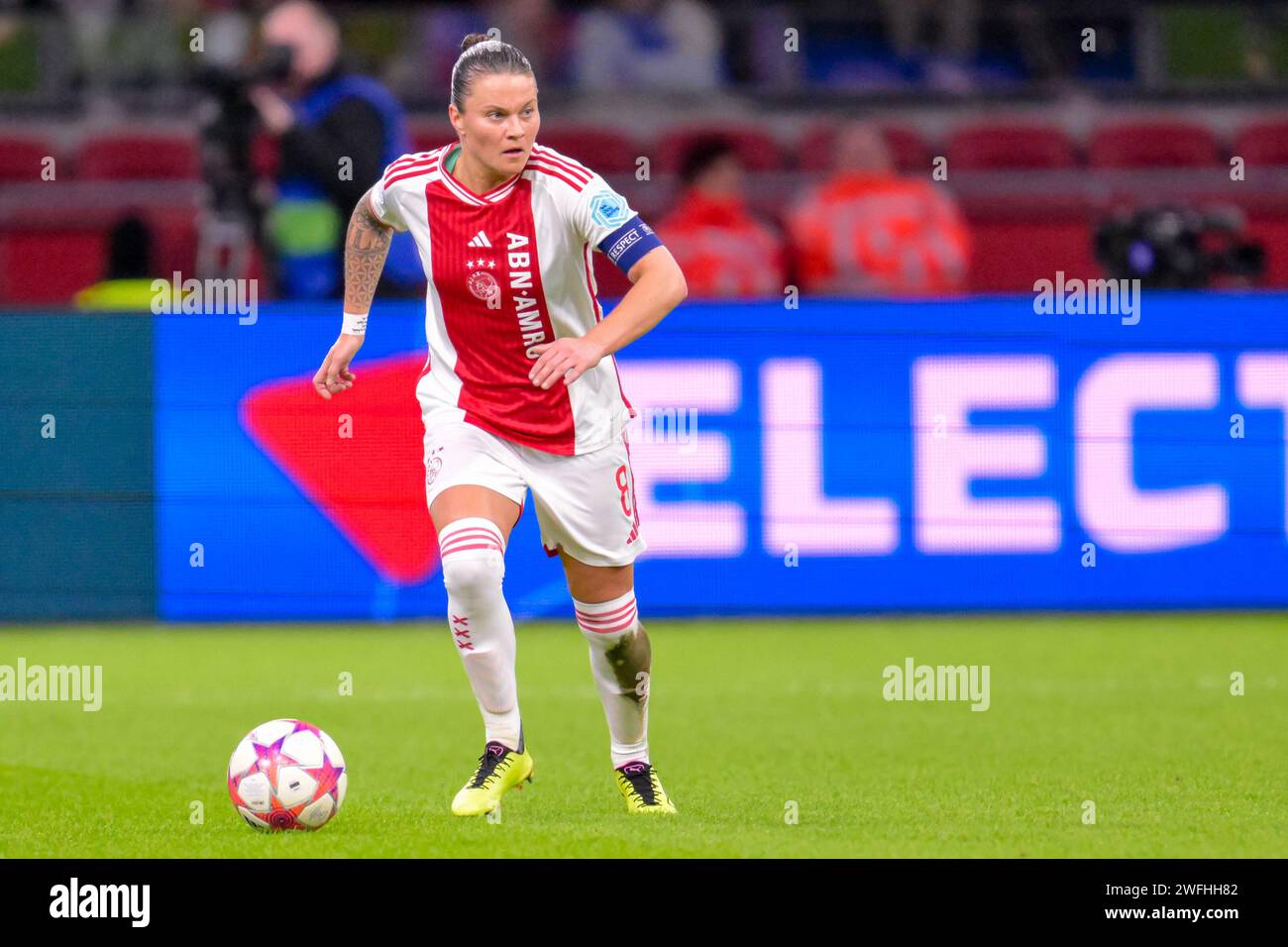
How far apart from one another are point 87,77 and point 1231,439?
9555 millimetres

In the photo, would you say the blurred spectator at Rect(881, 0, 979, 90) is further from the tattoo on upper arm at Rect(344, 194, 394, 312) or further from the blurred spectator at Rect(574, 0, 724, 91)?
the tattoo on upper arm at Rect(344, 194, 394, 312)

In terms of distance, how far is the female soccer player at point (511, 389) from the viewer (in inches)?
242

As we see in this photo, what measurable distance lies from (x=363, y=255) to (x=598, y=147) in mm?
9496

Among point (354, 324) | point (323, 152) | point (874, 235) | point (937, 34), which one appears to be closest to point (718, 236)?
point (874, 235)

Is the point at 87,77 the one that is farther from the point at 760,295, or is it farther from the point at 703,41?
the point at 760,295

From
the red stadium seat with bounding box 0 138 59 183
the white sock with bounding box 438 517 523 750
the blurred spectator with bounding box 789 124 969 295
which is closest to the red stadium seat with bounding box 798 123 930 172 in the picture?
the blurred spectator with bounding box 789 124 969 295

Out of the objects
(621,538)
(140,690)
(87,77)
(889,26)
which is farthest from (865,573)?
(87,77)

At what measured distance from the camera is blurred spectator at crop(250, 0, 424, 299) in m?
12.0

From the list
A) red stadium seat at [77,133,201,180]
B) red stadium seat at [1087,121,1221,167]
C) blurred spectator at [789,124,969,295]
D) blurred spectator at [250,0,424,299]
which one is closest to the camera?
blurred spectator at [250,0,424,299]

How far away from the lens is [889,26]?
57.9ft

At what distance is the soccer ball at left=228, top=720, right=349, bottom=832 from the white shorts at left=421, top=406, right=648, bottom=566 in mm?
799

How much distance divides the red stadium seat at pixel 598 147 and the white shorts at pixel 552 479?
31.4 feet

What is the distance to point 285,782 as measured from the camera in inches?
236

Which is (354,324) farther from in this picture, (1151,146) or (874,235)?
(1151,146)
